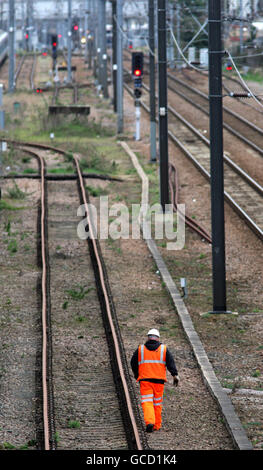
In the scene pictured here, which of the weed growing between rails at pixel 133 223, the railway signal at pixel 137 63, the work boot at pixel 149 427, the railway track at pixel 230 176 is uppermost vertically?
the railway signal at pixel 137 63

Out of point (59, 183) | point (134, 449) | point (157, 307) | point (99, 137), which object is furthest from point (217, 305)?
point (99, 137)

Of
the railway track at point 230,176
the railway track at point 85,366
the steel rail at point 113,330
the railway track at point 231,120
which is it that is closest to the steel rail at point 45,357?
the railway track at point 85,366

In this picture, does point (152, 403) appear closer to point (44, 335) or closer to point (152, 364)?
point (152, 364)

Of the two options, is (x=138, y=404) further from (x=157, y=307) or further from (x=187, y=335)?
(x=157, y=307)

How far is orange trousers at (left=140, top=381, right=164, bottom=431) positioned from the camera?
986 cm

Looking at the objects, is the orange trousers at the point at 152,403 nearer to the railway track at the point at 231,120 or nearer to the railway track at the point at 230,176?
the railway track at the point at 230,176

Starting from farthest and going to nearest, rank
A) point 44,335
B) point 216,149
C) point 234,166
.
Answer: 1. point 234,166
2. point 216,149
3. point 44,335

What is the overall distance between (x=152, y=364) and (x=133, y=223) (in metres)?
12.4

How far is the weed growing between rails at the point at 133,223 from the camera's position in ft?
68.1

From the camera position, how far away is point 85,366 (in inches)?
484

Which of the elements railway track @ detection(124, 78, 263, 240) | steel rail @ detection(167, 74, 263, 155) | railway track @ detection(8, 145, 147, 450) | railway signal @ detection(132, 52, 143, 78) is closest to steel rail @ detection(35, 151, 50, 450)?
railway track @ detection(8, 145, 147, 450)

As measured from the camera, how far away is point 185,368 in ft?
40.2

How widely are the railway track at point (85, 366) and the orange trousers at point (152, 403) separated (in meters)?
0.20

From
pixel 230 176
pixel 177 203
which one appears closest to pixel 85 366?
pixel 177 203
